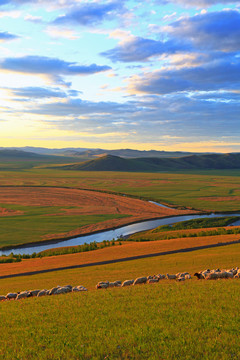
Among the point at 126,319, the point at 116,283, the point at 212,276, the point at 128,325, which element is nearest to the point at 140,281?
the point at 116,283

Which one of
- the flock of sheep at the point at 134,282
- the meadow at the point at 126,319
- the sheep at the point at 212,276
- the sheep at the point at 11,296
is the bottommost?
the sheep at the point at 11,296

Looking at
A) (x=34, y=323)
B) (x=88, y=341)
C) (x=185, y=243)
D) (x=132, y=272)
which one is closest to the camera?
(x=88, y=341)

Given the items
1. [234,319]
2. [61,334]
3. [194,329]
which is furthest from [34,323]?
[234,319]

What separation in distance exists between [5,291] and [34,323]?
11.5 meters

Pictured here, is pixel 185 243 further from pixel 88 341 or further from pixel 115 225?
pixel 88 341

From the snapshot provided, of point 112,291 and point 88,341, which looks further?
point 112,291

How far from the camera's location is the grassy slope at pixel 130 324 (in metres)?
10.2

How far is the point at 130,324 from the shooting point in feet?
40.8

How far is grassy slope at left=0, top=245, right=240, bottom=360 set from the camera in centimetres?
1024

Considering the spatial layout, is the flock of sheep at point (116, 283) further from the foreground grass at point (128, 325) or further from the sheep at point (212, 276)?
the foreground grass at point (128, 325)

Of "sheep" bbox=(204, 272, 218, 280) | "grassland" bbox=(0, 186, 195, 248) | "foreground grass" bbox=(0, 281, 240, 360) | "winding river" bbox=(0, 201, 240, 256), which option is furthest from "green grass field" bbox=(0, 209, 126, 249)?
"foreground grass" bbox=(0, 281, 240, 360)

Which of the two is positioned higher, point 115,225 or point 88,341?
point 88,341

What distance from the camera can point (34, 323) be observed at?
43.5 feet

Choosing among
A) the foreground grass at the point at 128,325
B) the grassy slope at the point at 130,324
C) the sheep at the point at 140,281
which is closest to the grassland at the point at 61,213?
the sheep at the point at 140,281
